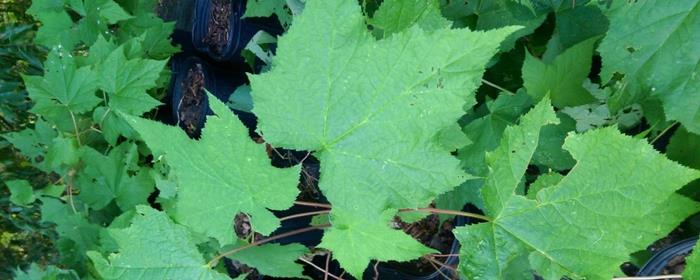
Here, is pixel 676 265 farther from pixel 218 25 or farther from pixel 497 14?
pixel 218 25

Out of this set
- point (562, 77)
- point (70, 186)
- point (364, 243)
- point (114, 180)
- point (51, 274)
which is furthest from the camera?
point (70, 186)

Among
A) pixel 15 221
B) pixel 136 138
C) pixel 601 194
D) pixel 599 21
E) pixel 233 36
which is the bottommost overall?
pixel 15 221

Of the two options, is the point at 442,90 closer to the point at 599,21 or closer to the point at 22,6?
the point at 599,21

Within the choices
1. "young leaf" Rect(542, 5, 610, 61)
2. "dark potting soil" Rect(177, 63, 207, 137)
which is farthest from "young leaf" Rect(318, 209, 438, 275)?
"dark potting soil" Rect(177, 63, 207, 137)

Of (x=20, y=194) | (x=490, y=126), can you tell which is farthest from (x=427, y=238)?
(x=20, y=194)

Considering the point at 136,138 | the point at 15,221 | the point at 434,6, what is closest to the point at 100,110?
the point at 136,138

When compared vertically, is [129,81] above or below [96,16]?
below

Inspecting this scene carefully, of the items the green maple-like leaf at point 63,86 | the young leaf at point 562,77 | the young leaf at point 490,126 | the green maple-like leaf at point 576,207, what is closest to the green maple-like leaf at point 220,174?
the green maple-like leaf at point 576,207
